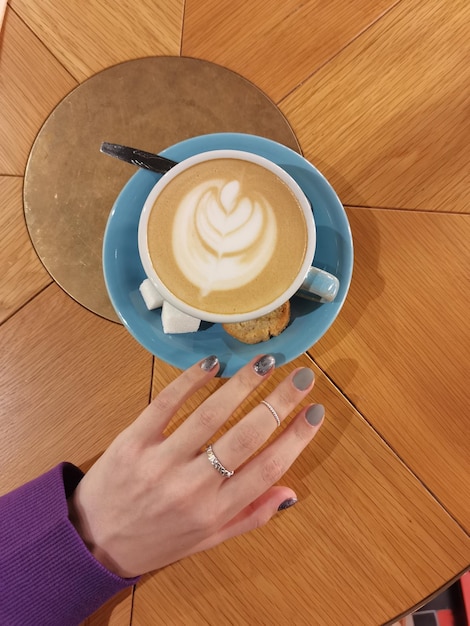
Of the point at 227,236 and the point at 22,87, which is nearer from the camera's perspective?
the point at 227,236

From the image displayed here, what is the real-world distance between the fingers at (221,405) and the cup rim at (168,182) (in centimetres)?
8

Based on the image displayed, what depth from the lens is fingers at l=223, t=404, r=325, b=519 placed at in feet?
2.36

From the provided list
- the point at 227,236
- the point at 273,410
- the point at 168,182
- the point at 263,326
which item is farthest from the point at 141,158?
the point at 273,410

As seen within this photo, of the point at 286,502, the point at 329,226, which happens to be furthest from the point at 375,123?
the point at 286,502

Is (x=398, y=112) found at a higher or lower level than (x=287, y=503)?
higher

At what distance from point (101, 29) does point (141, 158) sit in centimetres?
26

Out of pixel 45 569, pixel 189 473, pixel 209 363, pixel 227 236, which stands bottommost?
pixel 45 569

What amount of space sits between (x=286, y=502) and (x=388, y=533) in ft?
0.52

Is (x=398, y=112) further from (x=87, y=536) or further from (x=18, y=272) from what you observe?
(x=87, y=536)

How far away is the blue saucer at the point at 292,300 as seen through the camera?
0.73 meters

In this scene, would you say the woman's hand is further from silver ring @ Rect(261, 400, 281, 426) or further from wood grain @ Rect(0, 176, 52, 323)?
wood grain @ Rect(0, 176, 52, 323)

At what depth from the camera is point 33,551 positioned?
2.31ft

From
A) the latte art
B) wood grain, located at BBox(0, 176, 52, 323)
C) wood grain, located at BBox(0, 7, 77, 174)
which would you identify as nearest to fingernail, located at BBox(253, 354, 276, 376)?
the latte art

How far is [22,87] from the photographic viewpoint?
81 cm
